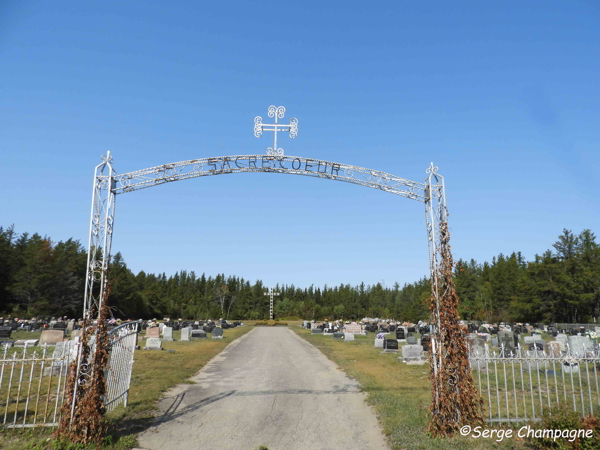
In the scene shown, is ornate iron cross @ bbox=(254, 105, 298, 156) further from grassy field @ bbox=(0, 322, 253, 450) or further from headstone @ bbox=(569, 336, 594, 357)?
headstone @ bbox=(569, 336, 594, 357)

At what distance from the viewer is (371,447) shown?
289 inches

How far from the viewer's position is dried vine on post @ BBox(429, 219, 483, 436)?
25.8 feet

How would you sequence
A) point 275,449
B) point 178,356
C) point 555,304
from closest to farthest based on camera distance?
point 275,449 < point 178,356 < point 555,304

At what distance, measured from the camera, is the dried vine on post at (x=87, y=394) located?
7242mm

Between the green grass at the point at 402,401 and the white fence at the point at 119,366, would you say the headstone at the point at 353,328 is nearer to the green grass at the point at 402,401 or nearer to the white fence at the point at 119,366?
the green grass at the point at 402,401

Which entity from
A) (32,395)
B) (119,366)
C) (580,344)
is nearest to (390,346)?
(580,344)

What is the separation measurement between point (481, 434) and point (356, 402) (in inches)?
143

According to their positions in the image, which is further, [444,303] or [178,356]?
[178,356]

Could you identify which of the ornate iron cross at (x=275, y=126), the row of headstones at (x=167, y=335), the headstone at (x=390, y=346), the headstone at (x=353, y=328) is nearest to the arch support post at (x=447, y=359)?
the ornate iron cross at (x=275, y=126)

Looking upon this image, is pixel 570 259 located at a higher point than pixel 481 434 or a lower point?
higher

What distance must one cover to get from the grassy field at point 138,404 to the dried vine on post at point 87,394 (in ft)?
0.83

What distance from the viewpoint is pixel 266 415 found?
30.9ft

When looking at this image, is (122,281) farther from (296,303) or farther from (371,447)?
(371,447)

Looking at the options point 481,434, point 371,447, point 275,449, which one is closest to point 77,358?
point 275,449
